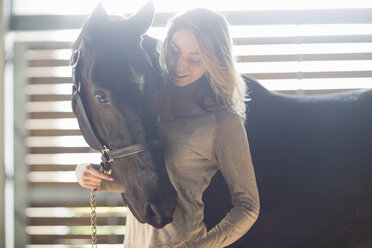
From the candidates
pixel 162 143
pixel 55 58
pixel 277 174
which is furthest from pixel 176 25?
pixel 55 58

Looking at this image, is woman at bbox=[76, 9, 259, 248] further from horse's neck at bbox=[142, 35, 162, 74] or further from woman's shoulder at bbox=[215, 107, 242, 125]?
horse's neck at bbox=[142, 35, 162, 74]

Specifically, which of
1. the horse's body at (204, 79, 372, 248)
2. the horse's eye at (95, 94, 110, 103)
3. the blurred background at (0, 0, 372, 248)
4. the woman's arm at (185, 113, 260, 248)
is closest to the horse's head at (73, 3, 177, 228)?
the horse's eye at (95, 94, 110, 103)

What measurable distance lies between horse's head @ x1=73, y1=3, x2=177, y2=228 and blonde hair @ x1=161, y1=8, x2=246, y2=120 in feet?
0.46

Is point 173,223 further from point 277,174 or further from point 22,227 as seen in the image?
point 22,227

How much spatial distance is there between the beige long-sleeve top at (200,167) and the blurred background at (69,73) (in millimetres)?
1242

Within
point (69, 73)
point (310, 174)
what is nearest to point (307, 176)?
point (310, 174)

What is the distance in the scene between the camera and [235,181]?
28.5 inches

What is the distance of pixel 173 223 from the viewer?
0.76 metres

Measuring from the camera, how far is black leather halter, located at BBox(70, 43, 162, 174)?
72 cm

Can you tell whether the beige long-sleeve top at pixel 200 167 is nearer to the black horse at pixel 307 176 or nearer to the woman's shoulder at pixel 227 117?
the woman's shoulder at pixel 227 117

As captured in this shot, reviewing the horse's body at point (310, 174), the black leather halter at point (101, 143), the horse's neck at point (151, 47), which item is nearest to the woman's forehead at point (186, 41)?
the horse's neck at point (151, 47)

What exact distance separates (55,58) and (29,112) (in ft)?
1.32

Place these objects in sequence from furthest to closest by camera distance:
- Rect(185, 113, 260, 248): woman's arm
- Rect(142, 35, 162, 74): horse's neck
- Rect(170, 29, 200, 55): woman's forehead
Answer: Rect(142, 35, 162, 74): horse's neck → Rect(170, 29, 200, 55): woman's forehead → Rect(185, 113, 260, 248): woman's arm

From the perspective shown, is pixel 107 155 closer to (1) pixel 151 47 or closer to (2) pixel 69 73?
(1) pixel 151 47
